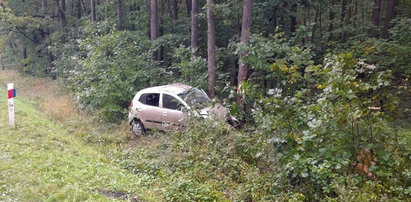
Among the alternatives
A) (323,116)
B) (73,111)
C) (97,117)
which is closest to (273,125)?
(323,116)

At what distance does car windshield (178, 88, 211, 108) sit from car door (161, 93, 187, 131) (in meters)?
0.25

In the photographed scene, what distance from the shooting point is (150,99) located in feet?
44.4

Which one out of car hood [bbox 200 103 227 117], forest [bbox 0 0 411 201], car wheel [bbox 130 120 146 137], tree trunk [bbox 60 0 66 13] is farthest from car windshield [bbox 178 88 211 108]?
tree trunk [bbox 60 0 66 13]

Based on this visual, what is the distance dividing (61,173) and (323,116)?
205 inches

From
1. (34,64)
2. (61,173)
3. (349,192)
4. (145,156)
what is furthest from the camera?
(34,64)

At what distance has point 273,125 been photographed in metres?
7.25

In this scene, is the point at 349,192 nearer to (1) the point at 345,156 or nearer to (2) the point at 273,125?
(1) the point at 345,156

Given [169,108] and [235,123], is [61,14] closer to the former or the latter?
[169,108]

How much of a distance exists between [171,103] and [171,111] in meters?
0.29

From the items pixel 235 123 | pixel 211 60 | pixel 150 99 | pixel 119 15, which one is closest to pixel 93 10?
pixel 119 15

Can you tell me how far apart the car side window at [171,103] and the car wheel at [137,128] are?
134 centimetres

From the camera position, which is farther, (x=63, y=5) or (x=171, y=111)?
(x=63, y=5)

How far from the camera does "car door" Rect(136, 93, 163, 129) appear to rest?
1309 cm

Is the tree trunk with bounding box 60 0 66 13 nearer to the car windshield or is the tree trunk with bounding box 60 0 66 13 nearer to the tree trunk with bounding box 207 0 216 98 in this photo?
the tree trunk with bounding box 207 0 216 98
